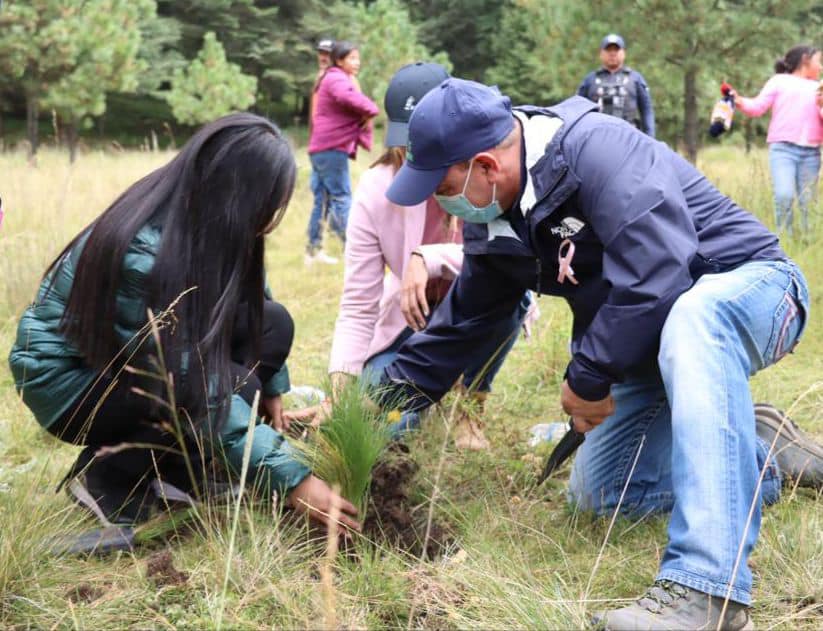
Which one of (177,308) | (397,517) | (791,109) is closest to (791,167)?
(791,109)

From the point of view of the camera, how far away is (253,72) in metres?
33.4

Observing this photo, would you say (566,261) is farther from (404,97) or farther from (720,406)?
(404,97)

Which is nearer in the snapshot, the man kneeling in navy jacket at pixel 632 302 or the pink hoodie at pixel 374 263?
the man kneeling in navy jacket at pixel 632 302

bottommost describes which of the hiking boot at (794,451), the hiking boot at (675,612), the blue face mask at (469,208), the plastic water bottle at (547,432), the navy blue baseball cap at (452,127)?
the plastic water bottle at (547,432)

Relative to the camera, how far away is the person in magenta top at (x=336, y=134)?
759 cm

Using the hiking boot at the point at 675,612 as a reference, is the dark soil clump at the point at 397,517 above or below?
below

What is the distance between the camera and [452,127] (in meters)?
2.25

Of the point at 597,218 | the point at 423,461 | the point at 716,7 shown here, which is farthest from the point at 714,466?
the point at 716,7

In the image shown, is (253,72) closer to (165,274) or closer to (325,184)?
(325,184)

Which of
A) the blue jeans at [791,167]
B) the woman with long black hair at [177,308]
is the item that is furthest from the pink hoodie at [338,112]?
the woman with long black hair at [177,308]

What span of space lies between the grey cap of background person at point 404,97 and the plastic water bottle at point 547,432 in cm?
116

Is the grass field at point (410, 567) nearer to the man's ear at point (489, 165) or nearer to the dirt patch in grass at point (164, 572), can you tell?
the dirt patch in grass at point (164, 572)

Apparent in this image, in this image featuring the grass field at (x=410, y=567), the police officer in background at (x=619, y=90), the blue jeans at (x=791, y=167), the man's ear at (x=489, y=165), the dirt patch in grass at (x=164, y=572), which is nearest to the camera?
the grass field at (x=410, y=567)

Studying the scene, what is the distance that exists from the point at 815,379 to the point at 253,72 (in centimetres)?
3186
